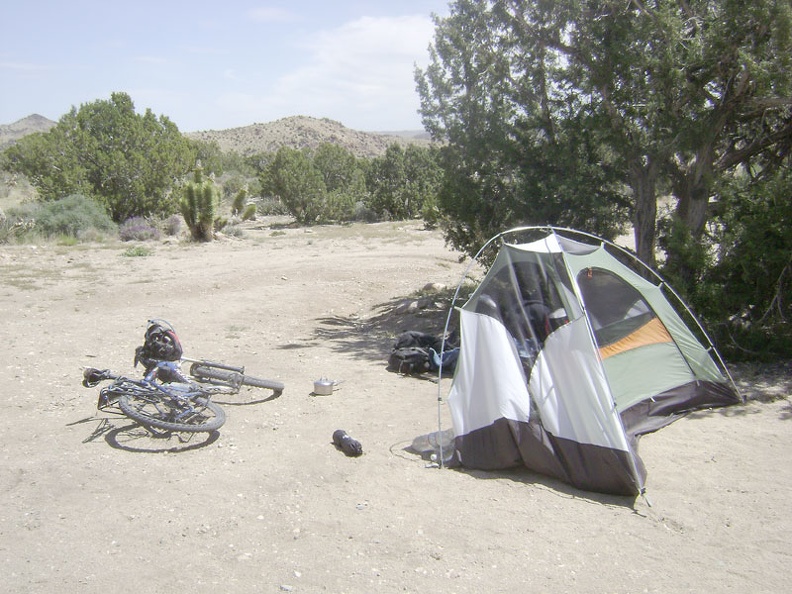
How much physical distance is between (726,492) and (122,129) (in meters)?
25.1

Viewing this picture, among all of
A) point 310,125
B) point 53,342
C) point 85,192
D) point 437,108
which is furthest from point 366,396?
point 310,125

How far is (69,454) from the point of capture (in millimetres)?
5480

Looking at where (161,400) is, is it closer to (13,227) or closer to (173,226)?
(13,227)

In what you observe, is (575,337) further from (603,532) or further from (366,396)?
(366,396)

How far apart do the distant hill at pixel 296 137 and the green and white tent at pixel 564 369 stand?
61.9m

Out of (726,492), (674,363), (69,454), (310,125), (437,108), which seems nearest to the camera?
(726,492)

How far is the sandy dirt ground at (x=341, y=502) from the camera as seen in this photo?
12.9 ft

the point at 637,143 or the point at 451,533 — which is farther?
the point at 637,143

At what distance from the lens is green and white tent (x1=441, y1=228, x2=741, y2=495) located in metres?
5.13

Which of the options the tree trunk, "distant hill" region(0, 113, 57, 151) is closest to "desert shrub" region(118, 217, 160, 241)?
the tree trunk

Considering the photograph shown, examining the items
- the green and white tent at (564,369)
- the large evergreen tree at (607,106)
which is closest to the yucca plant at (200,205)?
the large evergreen tree at (607,106)

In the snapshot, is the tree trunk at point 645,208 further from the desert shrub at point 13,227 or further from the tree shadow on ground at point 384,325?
the desert shrub at point 13,227

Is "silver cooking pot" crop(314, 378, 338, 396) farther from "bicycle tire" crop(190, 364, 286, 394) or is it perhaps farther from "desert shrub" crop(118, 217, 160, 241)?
"desert shrub" crop(118, 217, 160, 241)

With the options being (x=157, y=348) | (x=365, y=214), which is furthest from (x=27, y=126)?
(x=157, y=348)
